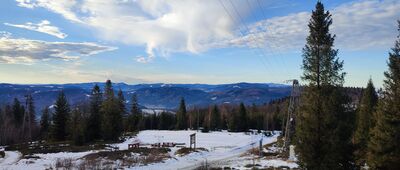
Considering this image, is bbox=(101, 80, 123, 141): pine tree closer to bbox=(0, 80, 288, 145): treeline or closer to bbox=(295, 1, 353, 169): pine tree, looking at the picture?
bbox=(0, 80, 288, 145): treeline

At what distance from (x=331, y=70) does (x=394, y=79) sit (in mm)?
3874

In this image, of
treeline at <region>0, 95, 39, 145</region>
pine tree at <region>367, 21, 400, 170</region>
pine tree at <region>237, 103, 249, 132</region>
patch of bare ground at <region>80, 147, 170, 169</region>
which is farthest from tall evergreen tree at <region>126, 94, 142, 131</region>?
pine tree at <region>367, 21, 400, 170</region>

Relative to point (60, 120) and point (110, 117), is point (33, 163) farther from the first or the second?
point (60, 120)

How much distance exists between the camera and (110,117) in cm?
7512

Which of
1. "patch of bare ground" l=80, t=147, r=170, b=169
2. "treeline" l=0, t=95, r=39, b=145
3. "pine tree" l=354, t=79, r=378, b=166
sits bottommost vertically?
"treeline" l=0, t=95, r=39, b=145

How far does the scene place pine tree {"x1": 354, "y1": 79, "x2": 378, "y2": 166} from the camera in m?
27.5

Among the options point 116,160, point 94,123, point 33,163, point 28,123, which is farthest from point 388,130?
point 28,123

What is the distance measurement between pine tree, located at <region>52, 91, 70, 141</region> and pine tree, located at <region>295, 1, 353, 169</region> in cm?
6318

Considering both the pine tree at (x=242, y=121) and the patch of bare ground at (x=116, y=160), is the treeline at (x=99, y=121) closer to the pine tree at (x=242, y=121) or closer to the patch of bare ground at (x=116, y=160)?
the pine tree at (x=242, y=121)

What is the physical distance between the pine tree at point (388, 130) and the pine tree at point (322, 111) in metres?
1.76

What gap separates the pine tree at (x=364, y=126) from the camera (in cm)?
2750

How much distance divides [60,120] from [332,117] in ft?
218

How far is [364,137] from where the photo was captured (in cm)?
3216

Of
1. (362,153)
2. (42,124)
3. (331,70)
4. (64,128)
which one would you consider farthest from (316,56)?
(42,124)
